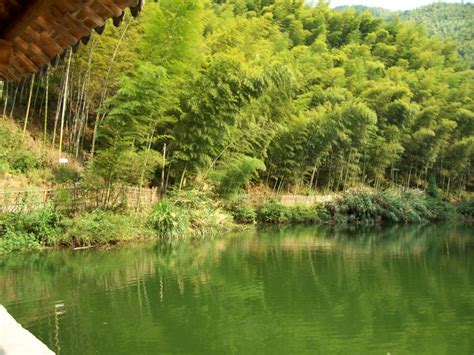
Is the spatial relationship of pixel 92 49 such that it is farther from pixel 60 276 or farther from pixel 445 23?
pixel 445 23

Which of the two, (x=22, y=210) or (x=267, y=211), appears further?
(x=267, y=211)

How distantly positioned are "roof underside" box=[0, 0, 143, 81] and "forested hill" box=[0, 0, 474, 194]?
8784mm

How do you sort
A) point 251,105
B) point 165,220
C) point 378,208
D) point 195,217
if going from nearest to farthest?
point 165,220 → point 195,217 → point 251,105 → point 378,208

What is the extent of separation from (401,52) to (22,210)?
90.4 ft

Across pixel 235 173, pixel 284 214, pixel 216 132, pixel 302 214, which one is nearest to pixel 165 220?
pixel 216 132

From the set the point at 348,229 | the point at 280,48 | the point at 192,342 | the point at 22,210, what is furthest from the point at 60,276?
the point at 280,48

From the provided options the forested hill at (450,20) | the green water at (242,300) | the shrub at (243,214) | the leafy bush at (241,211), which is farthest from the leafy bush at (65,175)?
the forested hill at (450,20)

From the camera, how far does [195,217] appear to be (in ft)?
46.4

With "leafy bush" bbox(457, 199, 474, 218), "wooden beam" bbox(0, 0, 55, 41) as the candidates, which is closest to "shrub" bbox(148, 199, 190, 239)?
"wooden beam" bbox(0, 0, 55, 41)

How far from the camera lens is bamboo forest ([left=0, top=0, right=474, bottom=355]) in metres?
5.33

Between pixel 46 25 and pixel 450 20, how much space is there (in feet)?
227

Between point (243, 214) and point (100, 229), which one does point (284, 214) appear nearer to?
point (243, 214)

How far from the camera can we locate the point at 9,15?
2.23m

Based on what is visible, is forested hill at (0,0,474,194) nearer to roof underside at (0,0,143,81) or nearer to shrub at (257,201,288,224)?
shrub at (257,201,288,224)
